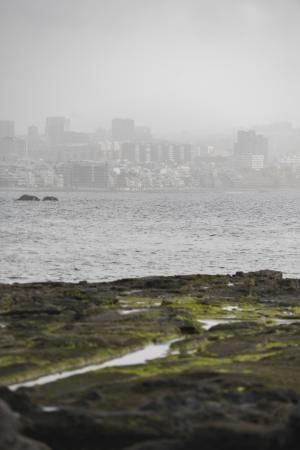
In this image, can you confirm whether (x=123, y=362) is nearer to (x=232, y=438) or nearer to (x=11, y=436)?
(x=232, y=438)

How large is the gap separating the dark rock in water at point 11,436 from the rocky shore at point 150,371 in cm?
2

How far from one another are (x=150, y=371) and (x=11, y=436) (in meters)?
5.46

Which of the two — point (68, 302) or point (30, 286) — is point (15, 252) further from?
point (68, 302)

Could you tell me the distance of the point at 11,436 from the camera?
8867mm

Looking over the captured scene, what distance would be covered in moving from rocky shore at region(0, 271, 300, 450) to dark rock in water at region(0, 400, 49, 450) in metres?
0.02

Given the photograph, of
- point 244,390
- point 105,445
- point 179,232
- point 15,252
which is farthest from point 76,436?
point 179,232

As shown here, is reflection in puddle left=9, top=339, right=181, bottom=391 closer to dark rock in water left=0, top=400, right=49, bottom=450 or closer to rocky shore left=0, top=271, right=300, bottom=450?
rocky shore left=0, top=271, right=300, bottom=450

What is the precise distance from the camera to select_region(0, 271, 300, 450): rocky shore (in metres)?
9.44

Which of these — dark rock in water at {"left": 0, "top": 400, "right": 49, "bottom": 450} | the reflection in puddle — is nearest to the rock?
dark rock in water at {"left": 0, "top": 400, "right": 49, "bottom": 450}

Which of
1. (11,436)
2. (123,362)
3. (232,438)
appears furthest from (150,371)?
(11,436)

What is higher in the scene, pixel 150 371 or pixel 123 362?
pixel 150 371

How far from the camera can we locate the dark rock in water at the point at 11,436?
8688 mm

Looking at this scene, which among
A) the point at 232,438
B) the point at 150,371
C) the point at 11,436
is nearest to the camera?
the point at 11,436

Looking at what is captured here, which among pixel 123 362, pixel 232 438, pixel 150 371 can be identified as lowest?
pixel 123 362
